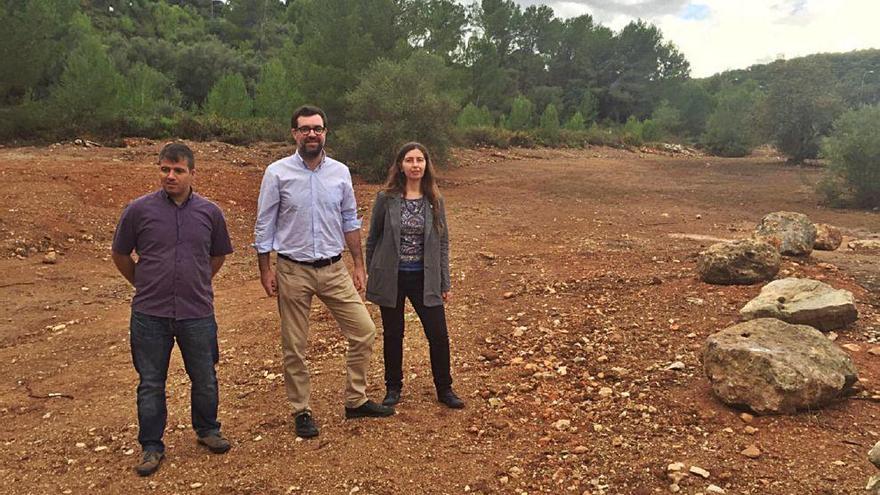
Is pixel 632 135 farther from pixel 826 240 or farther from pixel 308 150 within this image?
pixel 308 150

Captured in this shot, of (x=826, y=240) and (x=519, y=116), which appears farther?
(x=519, y=116)

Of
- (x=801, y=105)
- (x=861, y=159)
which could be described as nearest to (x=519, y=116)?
(x=801, y=105)

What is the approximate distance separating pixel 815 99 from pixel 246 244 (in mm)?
23498

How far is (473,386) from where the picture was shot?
A: 13.9ft

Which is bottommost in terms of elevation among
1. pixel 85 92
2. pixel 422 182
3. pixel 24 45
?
pixel 422 182

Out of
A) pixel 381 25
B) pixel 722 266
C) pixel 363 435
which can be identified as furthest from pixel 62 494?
pixel 381 25

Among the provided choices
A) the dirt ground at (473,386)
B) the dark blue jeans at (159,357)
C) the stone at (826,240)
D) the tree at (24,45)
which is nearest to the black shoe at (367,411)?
the dirt ground at (473,386)

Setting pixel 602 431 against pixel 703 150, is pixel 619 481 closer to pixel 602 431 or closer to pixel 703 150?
pixel 602 431

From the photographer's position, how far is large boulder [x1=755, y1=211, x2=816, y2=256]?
7168mm

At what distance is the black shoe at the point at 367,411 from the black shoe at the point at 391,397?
0.35ft

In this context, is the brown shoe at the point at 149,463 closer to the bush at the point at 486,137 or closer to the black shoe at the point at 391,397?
the black shoe at the point at 391,397

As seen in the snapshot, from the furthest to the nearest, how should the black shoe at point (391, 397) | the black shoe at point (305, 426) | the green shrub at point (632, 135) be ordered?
1. the green shrub at point (632, 135)
2. the black shoe at point (391, 397)
3. the black shoe at point (305, 426)

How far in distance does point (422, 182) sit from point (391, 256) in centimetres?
49

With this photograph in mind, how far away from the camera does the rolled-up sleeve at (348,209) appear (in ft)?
11.5
